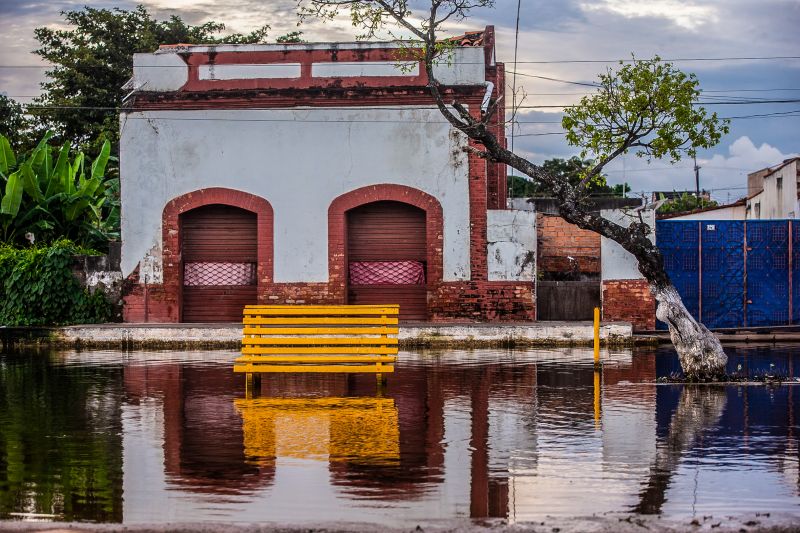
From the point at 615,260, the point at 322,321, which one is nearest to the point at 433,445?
the point at 322,321

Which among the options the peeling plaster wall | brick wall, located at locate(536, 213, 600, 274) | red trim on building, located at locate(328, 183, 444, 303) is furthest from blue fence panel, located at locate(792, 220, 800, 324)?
red trim on building, located at locate(328, 183, 444, 303)

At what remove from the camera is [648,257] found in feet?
50.8

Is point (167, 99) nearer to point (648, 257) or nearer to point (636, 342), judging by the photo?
point (636, 342)

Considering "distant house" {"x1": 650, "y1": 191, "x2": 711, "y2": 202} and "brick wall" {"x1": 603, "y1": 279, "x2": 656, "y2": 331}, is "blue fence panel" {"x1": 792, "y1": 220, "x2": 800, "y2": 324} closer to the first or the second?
"brick wall" {"x1": 603, "y1": 279, "x2": 656, "y2": 331}

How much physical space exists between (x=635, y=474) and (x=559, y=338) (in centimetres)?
1330

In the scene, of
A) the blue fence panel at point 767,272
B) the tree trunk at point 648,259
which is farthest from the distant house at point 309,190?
the tree trunk at point 648,259

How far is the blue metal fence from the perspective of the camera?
2314 centimetres

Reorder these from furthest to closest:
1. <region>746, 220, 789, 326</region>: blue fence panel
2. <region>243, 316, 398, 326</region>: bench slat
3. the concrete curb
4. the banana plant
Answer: the banana plant
<region>746, 220, 789, 326</region>: blue fence panel
the concrete curb
<region>243, 316, 398, 326</region>: bench slat

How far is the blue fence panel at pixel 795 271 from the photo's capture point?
916 inches

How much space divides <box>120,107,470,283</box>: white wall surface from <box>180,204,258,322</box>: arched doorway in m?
0.64

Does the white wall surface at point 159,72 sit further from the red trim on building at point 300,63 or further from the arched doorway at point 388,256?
the arched doorway at point 388,256

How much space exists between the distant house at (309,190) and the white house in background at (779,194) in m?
14.3

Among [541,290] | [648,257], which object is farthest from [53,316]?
[648,257]

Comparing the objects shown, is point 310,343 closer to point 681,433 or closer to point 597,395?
point 597,395
